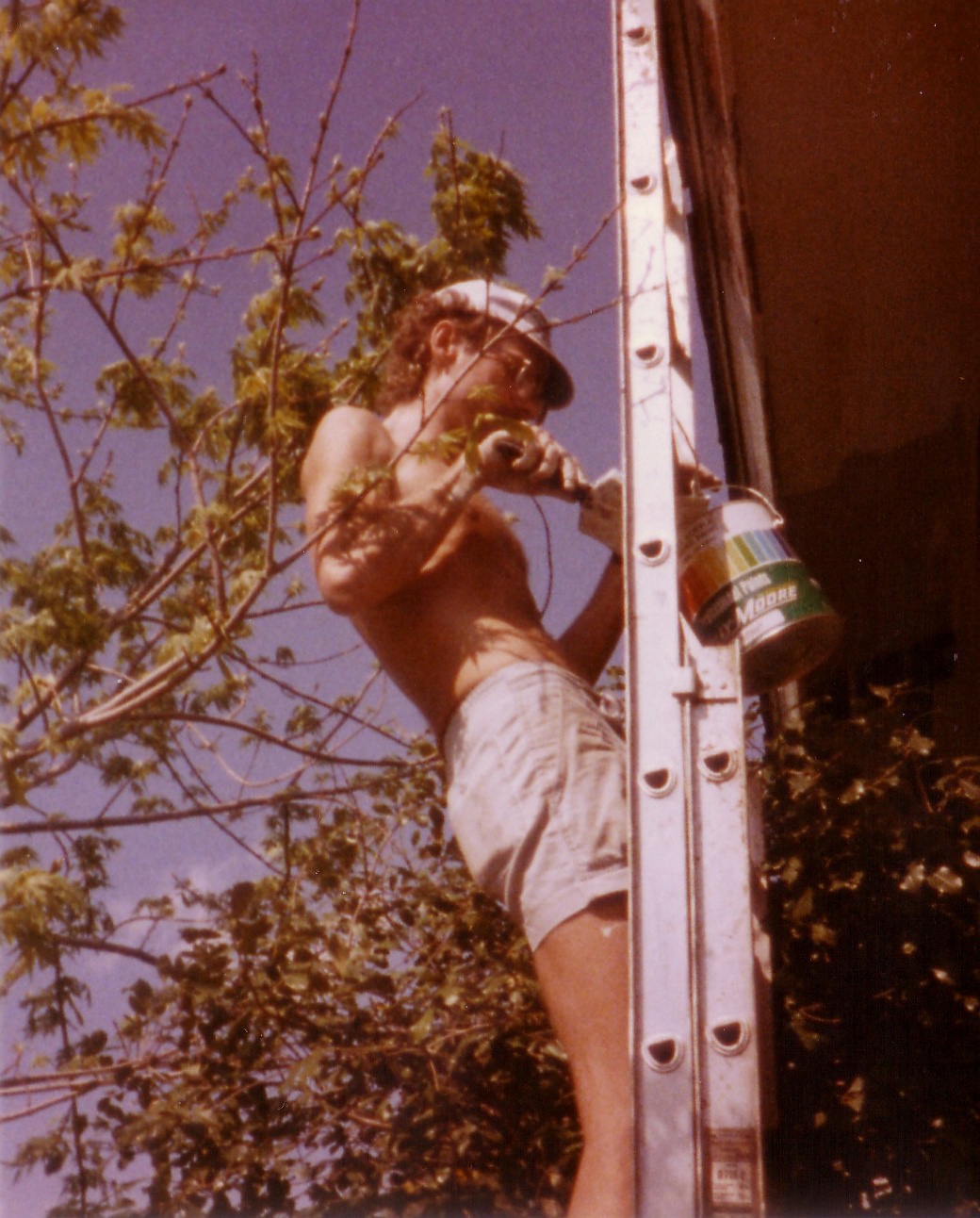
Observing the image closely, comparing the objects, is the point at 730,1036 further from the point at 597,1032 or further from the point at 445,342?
the point at 445,342

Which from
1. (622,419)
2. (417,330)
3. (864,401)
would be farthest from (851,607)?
(622,419)

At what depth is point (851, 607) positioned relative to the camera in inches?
203

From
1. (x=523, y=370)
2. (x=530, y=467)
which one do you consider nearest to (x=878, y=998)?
(x=530, y=467)

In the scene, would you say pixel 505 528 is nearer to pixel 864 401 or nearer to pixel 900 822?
pixel 900 822

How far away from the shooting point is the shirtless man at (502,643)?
1.58m

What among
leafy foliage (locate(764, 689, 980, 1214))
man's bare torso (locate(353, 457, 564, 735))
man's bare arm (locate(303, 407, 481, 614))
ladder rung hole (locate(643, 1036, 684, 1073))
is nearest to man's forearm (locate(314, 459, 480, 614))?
man's bare arm (locate(303, 407, 481, 614))

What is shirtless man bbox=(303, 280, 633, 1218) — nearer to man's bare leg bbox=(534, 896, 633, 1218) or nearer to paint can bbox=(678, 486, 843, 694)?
man's bare leg bbox=(534, 896, 633, 1218)

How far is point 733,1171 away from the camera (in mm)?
1086

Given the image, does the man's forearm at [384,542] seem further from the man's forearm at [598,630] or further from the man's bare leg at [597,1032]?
the man's bare leg at [597,1032]

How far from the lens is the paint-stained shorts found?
167 centimetres

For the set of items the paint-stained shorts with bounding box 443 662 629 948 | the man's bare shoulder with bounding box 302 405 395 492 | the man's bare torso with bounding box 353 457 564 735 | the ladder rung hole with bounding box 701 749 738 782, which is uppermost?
the man's bare shoulder with bounding box 302 405 395 492

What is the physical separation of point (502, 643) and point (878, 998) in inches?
47.5

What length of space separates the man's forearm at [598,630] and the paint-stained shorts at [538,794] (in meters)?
0.42

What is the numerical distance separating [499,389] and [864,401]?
246 cm
